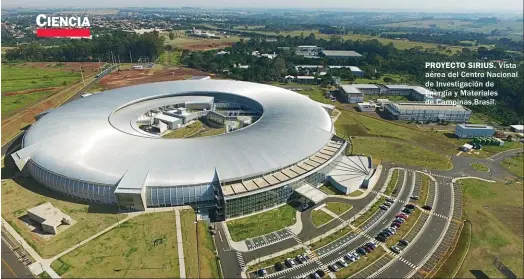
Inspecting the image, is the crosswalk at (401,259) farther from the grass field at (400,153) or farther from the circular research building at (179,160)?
the grass field at (400,153)

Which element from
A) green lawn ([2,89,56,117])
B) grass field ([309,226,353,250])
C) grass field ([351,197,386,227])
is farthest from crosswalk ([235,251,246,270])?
green lawn ([2,89,56,117])

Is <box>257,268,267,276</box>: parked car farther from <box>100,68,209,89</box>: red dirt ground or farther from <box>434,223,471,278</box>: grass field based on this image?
<box>100,68,209,89</box>: red dirt ground

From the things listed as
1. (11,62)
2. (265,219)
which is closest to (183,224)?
(265,219)

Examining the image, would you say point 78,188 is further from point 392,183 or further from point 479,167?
point 479,167

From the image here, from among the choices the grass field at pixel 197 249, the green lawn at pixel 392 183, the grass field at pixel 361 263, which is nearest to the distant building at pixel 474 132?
the green lawn at pixel 392 183

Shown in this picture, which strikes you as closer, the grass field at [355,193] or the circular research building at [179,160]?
the circular research building at [179,160]

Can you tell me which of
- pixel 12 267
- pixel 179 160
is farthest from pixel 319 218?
pixel 12 267
